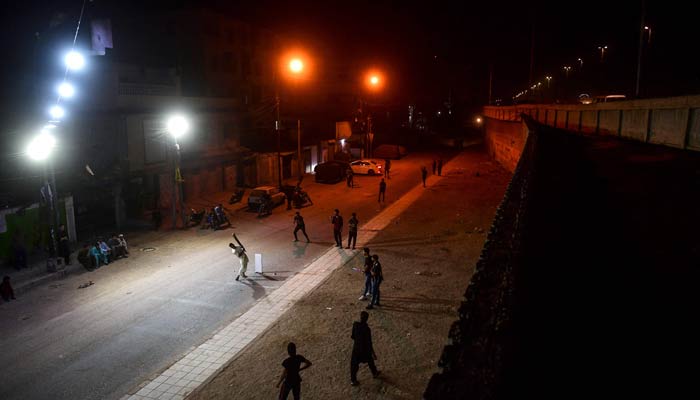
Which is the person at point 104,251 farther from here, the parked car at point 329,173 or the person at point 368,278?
the parked car at point 329,173

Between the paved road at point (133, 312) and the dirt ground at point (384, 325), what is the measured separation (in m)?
2.06

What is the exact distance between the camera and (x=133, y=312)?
44.8 feet

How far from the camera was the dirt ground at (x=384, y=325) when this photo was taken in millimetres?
9305

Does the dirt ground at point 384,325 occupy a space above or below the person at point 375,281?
below

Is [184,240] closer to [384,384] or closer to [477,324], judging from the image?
[384,384]

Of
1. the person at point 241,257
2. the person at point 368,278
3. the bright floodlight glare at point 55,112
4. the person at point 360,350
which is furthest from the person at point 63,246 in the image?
the person at point 360,350

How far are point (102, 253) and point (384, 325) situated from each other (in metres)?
12.8

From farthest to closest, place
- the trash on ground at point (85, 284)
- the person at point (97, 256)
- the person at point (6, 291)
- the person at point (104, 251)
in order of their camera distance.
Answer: the person at point (104, 251), the person at point (97, 256), the trash on ground at point (85, 284), the person at point (6, 291)

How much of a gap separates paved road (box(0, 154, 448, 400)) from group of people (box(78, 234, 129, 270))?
62 cm

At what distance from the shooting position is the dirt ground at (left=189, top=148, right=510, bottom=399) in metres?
9.30

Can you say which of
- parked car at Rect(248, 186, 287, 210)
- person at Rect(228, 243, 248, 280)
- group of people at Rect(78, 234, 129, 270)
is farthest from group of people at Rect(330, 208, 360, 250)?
parked car at Rect(248, 186, 287, 210)

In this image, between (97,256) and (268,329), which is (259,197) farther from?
(268,329)

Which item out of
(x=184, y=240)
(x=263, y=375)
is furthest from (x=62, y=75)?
(x=263, y=375)

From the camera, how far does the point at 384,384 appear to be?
9.23m
